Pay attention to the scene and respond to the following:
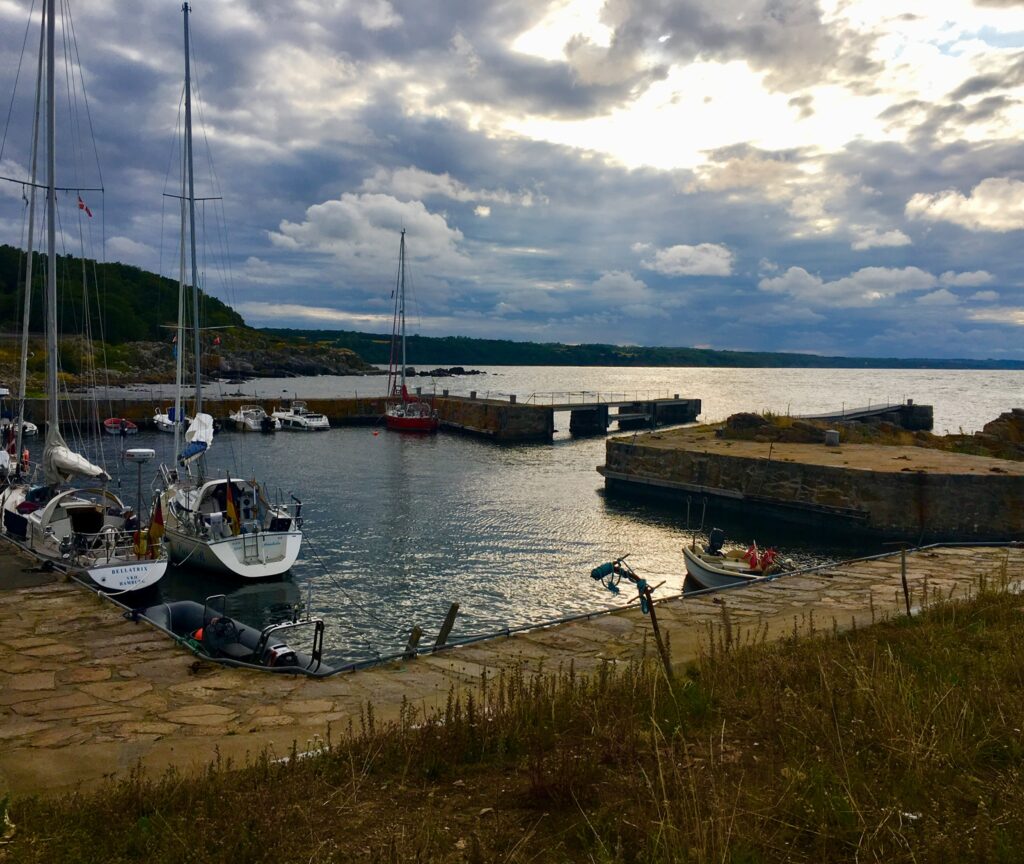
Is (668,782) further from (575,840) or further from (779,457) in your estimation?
(779,457)

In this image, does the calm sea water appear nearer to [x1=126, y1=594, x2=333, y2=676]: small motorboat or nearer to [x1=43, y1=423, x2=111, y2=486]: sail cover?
[x1=126, y1=594, x2=333, y2=676]: small motorboat

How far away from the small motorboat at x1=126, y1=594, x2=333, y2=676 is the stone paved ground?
54 centimetres

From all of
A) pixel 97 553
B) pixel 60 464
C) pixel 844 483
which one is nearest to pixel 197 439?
pixel 60 464

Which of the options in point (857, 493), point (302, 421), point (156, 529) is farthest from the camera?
point (302, 421)

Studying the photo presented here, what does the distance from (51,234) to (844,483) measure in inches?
1142

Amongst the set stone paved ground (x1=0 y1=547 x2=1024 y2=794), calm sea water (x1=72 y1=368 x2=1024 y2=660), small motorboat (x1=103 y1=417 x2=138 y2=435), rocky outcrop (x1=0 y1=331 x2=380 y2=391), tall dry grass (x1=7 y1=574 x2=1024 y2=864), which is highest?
rocky outcrop (x1=0 y1=331 x2=380 y2=391)

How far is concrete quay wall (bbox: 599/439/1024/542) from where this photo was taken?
28.1m

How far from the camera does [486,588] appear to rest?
21.8 metres

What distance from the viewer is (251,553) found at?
2192cm

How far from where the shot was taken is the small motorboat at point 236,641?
1052 cm

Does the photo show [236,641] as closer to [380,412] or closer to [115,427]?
[115,427]

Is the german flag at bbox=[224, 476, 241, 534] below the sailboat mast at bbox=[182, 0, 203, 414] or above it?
below

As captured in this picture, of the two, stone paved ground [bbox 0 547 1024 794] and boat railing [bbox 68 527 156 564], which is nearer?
stone paved ground [bbox 0 547 1024 794]

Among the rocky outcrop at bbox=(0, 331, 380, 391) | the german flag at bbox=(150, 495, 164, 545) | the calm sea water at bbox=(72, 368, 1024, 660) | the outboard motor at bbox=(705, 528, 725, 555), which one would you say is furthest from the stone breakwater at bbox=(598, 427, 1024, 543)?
the rocky outcrop at bbox=(0, 331, 380, 391)
